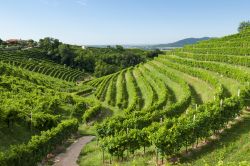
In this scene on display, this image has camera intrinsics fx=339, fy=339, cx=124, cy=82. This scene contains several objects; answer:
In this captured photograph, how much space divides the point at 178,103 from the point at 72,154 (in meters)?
14.1

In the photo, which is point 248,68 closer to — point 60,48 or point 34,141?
point 34,141

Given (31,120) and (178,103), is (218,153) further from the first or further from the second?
(31,120)

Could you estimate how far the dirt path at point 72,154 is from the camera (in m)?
31.9

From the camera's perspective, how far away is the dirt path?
105 ft

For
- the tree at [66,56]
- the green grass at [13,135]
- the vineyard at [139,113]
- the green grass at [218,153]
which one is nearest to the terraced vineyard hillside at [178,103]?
the vineyard at [139,113]

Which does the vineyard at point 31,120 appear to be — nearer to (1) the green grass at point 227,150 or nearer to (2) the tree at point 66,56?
(1) the green grass at point 227,150

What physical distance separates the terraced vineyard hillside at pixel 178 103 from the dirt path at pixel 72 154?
205 centimetres

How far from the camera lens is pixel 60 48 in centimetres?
15862

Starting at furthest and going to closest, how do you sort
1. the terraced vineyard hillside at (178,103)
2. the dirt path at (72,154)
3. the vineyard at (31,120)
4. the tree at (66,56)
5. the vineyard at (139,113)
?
the tree at (66,56), the dirt path at (72,154), the vineyard at (31,120), the vineyard at (139,113), the terraced vineyard hillside at (178,103)

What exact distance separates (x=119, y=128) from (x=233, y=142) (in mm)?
11528

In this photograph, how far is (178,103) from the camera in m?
40.9

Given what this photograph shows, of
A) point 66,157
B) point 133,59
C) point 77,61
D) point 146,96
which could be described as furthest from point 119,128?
point 133,59

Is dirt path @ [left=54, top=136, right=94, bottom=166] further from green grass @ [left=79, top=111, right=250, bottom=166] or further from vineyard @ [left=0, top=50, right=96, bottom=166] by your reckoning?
vineyard @ [left=0, top=50, right=96, bottom=166]

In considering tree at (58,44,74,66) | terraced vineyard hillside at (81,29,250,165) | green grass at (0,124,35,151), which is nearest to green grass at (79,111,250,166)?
terraced vineyard hillside at (81,29,250,165)
